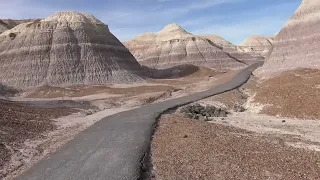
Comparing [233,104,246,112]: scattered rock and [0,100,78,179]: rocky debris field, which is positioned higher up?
[0,100,78,179]: rocky debris field

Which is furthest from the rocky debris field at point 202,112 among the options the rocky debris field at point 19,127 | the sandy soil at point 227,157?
the rocky debris field at point 19,127

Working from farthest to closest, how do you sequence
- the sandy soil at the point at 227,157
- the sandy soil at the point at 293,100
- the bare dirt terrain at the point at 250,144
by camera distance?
the sandy soil at the point at 293,100
the bare dirt terrain at the point at 250,144
the sandy soil at the point at 227,157

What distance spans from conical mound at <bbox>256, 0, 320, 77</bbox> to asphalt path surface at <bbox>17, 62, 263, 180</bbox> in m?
34.0

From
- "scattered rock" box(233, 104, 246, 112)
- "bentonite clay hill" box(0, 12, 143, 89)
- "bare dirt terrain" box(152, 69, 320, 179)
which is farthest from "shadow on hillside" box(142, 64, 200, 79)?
"bare dirt terrain" box(152, 69, 320, 179)

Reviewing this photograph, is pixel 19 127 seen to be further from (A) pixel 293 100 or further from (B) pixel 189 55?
(B) pixel 189 55

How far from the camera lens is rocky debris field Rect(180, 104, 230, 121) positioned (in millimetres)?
28639

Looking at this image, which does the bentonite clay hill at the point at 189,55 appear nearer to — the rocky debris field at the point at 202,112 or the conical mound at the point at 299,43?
the conical mound at the point at 299,43

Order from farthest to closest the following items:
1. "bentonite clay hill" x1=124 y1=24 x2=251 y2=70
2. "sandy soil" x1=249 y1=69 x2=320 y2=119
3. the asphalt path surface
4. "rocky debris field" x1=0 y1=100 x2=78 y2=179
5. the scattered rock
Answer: "bentonite clay hill" x1=124 y1=24 x2=251 y2=70, the scattered rock, "sandy soil" x1=249 y1=69 x2=320 y2=119, "rocky debris field" x1=0 y1=100 x2=78 y2=179, the asphalt path surface

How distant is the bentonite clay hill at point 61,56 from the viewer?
7488cm

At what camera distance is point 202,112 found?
103 ft

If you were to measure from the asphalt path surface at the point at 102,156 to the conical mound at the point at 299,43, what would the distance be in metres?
34.0

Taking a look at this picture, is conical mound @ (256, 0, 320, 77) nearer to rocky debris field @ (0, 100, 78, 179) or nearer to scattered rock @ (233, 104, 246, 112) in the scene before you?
scattered rock @ (233, 104, 246, 112)

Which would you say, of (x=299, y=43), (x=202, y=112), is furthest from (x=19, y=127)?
(x=299, y=43)

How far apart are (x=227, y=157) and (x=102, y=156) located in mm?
5108
